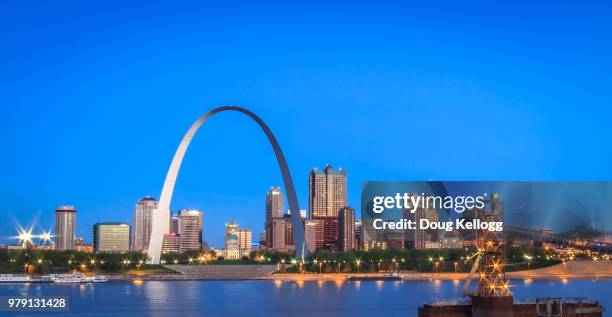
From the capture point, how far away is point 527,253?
Answer: 113 metres

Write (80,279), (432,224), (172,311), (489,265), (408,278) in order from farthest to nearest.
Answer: (432,224), (408,278), (80,279), (172,311), (489,265)

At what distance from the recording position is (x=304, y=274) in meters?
100

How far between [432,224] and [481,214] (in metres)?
83.9

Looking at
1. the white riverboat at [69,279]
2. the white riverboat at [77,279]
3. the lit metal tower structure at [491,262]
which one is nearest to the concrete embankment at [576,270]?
the white riverboat at [77,279]

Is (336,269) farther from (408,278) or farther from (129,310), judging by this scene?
(129,310)

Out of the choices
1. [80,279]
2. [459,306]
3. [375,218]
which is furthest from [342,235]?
[459,306]

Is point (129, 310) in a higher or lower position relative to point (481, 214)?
lower

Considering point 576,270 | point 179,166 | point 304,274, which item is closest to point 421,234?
point 576,270

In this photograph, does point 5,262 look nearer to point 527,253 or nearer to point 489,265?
point 527,253

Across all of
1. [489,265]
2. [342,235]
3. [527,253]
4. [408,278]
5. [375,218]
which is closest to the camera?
[489,265]

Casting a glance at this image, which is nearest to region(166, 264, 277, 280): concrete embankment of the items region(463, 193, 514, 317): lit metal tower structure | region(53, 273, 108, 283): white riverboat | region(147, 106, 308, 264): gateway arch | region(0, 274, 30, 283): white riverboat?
region(53, 273, 108, 283): white riverboat

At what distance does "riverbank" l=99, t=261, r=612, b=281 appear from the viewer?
99.6 metres

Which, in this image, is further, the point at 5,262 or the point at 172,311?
the point at 5,262

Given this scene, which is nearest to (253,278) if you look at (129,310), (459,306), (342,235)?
(129,310)
